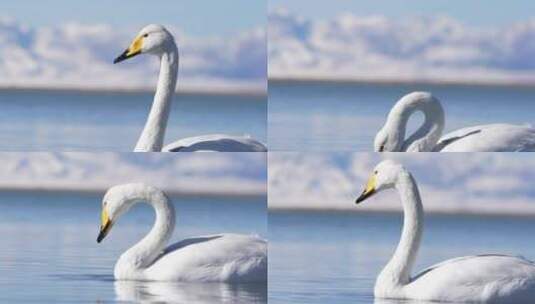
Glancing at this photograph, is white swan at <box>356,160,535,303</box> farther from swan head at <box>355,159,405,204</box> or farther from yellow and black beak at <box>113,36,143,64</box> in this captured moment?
yellow and black beak at <box>113,36,143,64</box>

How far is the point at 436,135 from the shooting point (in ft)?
32.1

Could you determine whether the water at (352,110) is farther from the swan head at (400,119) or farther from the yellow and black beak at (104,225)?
the yellow and black beak at (104,225)

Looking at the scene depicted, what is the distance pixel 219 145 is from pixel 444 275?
101 centimetres

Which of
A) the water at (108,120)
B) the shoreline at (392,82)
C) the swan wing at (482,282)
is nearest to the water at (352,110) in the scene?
the shoreline at (392,82)

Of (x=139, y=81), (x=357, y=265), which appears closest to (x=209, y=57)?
(x=139, y=81)

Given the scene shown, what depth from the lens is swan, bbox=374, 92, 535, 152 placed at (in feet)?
31.4

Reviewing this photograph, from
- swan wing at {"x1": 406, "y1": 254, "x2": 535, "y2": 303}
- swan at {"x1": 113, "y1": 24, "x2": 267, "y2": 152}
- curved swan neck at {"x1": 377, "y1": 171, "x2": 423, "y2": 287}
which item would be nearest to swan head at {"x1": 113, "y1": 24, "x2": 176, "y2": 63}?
swan at {"x1": 113, "y1": 24, "x2": 267, "y2": 152}

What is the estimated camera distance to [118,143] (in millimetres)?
9969

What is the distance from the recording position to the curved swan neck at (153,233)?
32.1ft

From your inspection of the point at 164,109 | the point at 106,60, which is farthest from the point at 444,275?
the point at 106,60

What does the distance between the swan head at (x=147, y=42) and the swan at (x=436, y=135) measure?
927mm

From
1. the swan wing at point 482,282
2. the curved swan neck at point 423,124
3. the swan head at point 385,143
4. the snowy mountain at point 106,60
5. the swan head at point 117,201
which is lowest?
the swan wing at point 482,282

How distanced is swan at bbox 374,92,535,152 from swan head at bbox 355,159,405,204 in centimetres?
16

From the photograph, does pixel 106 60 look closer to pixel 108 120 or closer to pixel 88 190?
pixel 108 120
